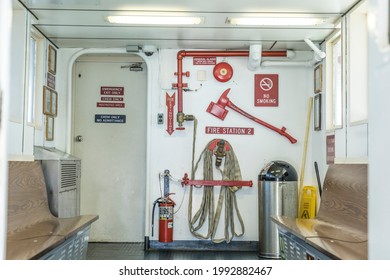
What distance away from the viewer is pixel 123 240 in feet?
17.6

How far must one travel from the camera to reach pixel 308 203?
477 centimetres

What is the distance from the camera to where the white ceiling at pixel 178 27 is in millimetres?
3631

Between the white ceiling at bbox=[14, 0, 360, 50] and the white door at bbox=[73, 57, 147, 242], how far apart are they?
0.57 m

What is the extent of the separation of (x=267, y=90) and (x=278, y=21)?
1.23 m

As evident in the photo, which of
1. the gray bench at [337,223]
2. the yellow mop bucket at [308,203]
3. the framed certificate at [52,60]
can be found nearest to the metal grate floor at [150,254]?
the yellow mop bucket at [308,203]

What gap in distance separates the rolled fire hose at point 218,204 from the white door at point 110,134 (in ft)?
2.91

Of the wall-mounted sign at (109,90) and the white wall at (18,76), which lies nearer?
the white wall at (18,76)

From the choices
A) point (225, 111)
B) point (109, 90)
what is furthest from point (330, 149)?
point (109, 90)

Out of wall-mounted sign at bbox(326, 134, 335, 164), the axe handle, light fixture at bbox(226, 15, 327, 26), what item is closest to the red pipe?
the axe handle

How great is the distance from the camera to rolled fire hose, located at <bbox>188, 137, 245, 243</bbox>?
16.3 feet

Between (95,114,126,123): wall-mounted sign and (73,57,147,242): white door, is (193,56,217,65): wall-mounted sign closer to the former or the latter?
(73,57,147,242): white door

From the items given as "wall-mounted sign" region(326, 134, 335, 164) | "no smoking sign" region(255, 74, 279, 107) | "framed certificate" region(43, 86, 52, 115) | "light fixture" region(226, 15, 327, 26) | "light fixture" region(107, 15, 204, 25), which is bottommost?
"wall-mounted sign" region(326, 134, 335, 164)

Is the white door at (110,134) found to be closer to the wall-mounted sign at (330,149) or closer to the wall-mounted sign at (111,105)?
the wall-mounted sign at (111,105)
